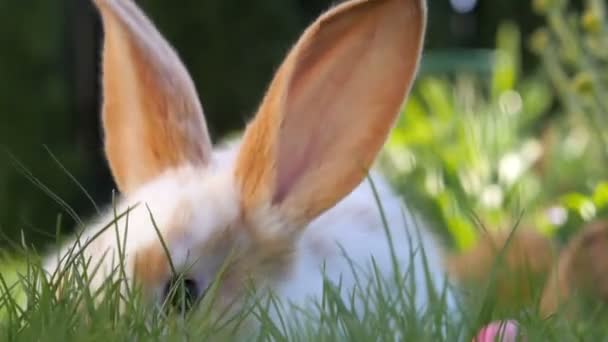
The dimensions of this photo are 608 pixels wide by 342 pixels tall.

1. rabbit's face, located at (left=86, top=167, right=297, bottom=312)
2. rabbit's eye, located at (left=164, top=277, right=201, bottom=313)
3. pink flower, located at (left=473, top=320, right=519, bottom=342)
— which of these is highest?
rabbit's face, located at (left=86, top=167, right=297, bottom=312)

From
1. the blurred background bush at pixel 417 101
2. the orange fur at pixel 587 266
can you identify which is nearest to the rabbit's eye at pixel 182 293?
the orange fur at pixel 587 266

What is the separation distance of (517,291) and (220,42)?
4216 mm

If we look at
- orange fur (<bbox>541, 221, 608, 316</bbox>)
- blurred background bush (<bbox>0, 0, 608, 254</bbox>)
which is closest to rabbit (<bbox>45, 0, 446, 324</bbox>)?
orange fur (<bbox>541, 221, 608, 316</bbox>)

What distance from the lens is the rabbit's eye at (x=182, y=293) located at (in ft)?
3.93

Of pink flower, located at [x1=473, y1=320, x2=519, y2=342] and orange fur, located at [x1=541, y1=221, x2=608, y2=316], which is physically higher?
pink flower, located at [x1=473, y1=320, x2=519, y2=342]

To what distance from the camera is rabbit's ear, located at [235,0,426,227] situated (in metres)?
1.40

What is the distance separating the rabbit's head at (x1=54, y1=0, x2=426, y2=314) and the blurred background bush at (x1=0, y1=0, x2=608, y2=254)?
89 cm

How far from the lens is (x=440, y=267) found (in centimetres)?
174

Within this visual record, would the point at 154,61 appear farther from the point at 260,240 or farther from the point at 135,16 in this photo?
the point at 260,240

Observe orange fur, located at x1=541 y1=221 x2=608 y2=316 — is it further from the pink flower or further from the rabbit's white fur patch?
the pink flower

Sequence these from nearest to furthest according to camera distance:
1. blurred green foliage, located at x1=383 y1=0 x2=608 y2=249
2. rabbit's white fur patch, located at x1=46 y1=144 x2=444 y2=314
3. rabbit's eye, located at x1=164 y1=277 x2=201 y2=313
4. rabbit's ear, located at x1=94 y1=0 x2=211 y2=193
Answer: rabbit's eye, located at x1=164 y1=277 x2=201 y2=313, rabbit's white fur patch, located at x1=46 y1=144 x2=444 y2=314, rabbit's ear, located at x1=94 y1=0 x2=211 y2=193, blurred green foliage, located at x1=383 y1=0 x2=608 y2=249

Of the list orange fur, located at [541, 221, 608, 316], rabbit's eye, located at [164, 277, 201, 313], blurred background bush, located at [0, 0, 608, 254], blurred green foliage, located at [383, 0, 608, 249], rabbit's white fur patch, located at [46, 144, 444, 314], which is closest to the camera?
rabbit's eye, located at [164, 277, 201, 313]

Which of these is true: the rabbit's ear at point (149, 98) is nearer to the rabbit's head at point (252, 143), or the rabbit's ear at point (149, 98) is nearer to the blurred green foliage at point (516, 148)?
the rabbit's head at point (252, 143)

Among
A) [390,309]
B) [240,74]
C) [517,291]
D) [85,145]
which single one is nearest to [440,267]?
[517,291]
